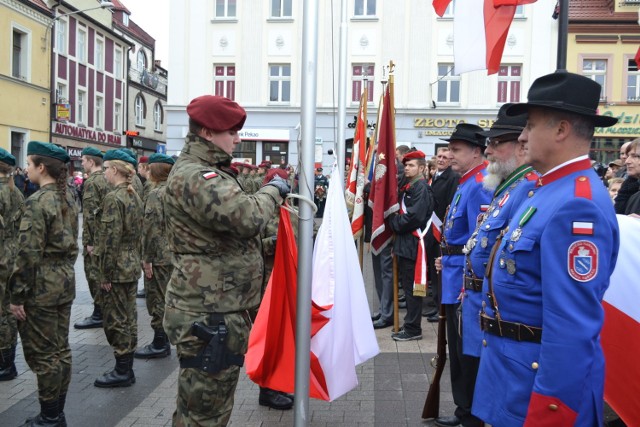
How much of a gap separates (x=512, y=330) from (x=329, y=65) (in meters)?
25.7

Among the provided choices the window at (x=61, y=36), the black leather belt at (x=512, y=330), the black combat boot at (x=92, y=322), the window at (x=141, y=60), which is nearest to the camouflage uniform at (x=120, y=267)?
the black combat boot at (x=92, y=322)

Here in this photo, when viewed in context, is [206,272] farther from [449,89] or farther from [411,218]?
[449,89]

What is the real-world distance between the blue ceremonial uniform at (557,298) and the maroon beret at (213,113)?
5.04 ft

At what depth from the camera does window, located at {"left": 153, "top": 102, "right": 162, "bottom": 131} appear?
47.4 metres

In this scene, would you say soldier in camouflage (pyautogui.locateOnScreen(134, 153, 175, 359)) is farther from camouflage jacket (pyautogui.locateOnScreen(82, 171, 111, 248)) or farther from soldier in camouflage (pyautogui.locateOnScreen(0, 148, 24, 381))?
soldier in camouflage (pyautogui.locateOnScreen(0, 148, 24, 381))

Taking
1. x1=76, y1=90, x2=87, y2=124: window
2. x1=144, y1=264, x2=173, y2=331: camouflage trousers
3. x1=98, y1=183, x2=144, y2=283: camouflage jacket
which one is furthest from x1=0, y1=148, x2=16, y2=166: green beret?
x1=76, y1=90, x2=87, y2=124: window

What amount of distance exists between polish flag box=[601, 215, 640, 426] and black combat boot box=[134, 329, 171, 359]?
14.2 ft

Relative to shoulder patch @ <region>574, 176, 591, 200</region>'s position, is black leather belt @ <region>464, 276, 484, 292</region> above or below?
below

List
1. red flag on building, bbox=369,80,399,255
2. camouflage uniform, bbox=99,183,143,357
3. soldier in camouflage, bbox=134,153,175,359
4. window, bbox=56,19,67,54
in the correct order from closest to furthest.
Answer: camouflage uniform, bbox=99,183,143,357, soldier in camouflage, bbox=134,153,175,359, red flag on building, bbox=369,80,399,255, window, bbox=56,19,67,54

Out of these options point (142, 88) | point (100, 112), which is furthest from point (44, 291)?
point (142, 88)

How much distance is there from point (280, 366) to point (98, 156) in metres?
5.16

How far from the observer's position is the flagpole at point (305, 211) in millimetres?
3230

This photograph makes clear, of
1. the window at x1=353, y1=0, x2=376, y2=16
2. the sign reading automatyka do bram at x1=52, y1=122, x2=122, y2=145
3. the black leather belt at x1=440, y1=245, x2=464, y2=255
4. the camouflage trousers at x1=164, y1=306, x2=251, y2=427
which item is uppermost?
the window at x1=353, y1=0, x2=376, y2=16

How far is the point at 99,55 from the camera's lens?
121 feet
